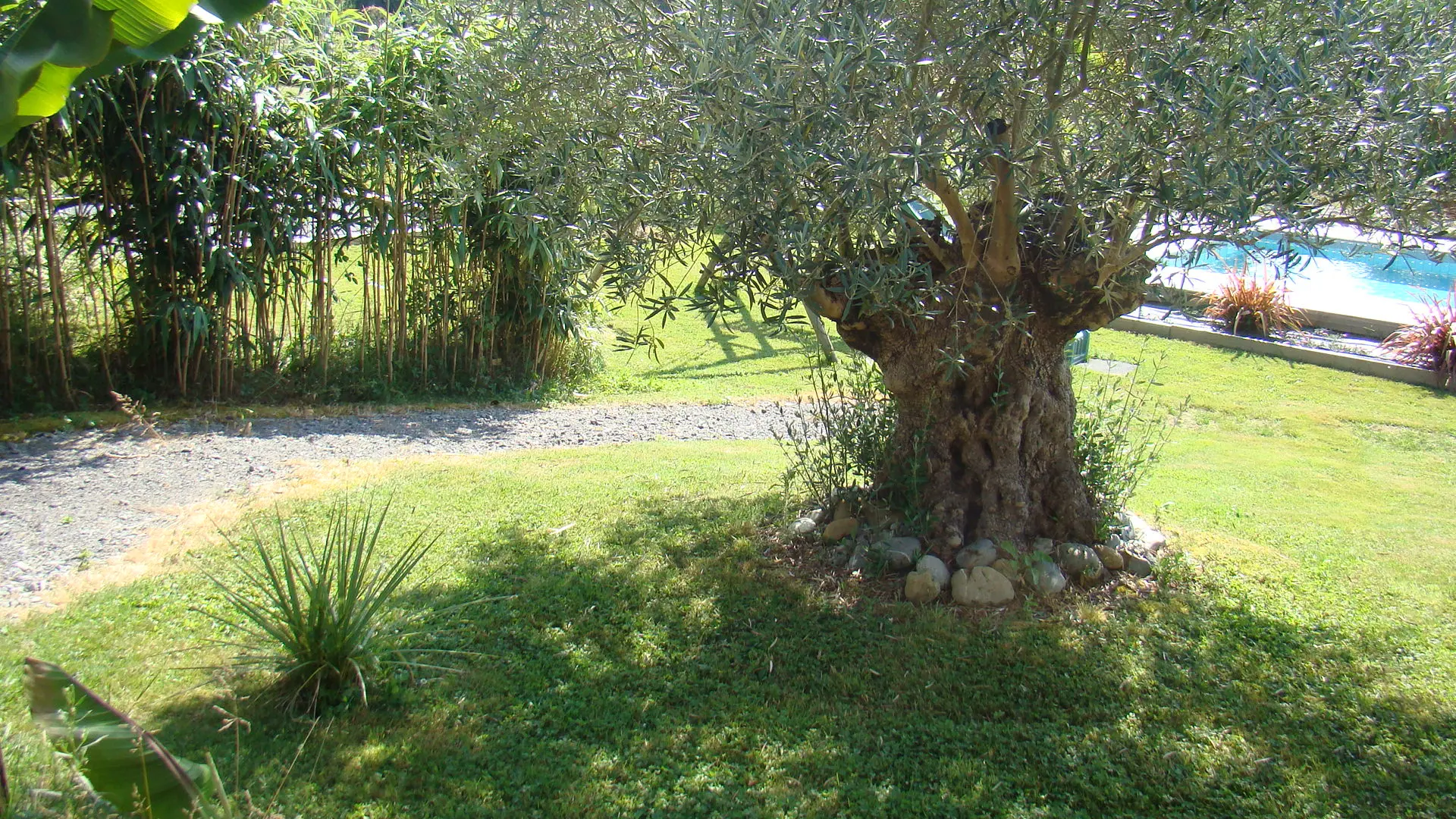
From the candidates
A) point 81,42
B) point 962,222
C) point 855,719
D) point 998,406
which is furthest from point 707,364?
point 81,42

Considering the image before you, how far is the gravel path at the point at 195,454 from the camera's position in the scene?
5492mm

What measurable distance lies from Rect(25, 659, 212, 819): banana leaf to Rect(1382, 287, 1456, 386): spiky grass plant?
42.1ft

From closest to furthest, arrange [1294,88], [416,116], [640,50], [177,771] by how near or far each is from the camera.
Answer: [177,771] → [1294,88] → [640,50] → [416,116]

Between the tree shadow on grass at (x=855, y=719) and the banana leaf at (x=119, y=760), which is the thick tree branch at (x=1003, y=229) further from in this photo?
the banana leaf at (x=119, y=760)

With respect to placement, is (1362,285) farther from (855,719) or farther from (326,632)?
(326,632)

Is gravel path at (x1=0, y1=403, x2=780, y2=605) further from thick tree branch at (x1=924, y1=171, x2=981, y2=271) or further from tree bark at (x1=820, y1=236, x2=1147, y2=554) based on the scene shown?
thick tree branch at (x1=924, y1=171, x2=981, y2=271)

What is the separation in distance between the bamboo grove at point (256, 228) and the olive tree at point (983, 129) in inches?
94.8

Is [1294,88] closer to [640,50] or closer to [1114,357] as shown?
[640,50]

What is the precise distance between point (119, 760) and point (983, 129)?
3.68 meters

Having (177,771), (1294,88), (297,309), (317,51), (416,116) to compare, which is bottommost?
(177,771)

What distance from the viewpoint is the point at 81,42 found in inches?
102

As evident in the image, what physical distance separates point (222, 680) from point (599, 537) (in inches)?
99.6

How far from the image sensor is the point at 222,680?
374cm

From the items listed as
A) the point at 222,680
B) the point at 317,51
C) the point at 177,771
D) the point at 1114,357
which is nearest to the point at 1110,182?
the point at 177,771
